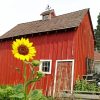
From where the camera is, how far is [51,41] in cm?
1920

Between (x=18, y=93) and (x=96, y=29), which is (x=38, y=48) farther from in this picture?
(x=96, y=29)

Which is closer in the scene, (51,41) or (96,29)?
(51,41)

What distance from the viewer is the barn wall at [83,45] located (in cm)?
1836

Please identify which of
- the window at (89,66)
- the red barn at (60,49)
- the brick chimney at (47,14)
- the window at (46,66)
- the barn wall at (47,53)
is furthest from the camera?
the brick chimney at (47,14)

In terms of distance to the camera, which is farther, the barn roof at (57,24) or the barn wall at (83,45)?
the barn roof at (57,24)

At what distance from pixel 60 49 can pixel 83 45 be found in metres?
1.98

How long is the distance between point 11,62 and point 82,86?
6.87 metres

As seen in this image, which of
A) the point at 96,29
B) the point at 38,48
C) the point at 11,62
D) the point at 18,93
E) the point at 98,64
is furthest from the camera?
the point at 96,29

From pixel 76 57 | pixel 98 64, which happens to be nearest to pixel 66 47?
pixel 76 57

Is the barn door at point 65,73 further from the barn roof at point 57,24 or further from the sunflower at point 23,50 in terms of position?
the sunflower at point 23,50

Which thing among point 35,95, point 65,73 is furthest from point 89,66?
point 35,95

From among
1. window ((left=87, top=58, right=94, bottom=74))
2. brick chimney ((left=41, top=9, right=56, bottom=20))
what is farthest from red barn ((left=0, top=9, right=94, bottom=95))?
brick chimney ((left=41, top=9, right=56, bottom=20))

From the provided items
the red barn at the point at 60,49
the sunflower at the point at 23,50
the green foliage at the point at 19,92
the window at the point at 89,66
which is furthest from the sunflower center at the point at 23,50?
the window at the point at 89,66

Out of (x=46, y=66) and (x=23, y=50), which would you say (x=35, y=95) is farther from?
(x=46, y=66)
